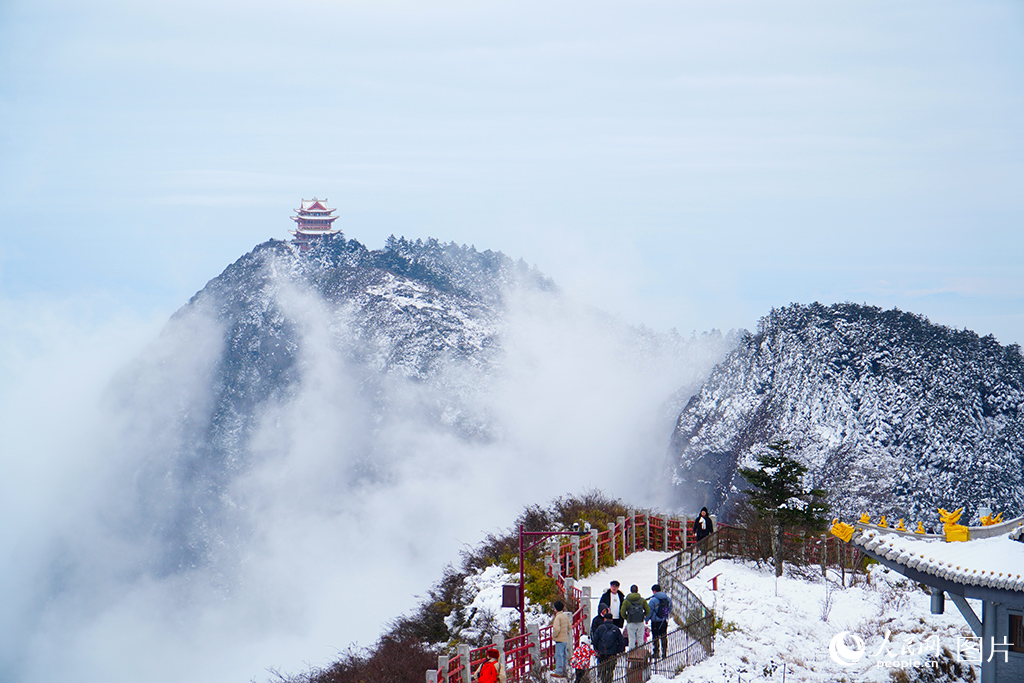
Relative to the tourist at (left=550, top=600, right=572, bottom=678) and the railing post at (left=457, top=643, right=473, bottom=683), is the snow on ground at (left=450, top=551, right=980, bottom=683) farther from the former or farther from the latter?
the railing post at (left=457, top=643, right=473, bottom=683)

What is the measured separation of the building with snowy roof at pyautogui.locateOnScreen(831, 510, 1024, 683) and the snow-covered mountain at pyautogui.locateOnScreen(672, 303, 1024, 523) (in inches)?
1566

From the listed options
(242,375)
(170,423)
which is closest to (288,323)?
(242,375)

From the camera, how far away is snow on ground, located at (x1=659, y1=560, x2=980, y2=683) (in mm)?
14586

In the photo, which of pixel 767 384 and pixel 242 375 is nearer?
pixel 767 384

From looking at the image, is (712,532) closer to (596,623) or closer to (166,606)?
(596,623)

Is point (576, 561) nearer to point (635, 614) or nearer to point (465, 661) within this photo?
point (465, 661)

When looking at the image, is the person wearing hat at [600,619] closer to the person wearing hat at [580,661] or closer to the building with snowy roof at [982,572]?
the person wearing hat at [580,661]

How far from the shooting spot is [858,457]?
5884cm

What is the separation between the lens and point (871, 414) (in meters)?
62.3

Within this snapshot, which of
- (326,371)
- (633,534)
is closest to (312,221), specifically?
(326,371)

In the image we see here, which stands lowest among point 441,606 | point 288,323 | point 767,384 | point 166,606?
point 166,606

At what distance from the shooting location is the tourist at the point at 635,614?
552 inches

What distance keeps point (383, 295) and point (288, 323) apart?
14918 mm

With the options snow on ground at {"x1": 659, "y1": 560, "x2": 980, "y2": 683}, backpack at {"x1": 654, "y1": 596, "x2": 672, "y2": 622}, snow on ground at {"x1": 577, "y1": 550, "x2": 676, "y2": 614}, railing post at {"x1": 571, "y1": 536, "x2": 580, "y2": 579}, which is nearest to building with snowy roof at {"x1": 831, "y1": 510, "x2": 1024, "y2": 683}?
snow on ground at {"x1": 659, "y1": 560, "x2": 980, "y2": 683}
